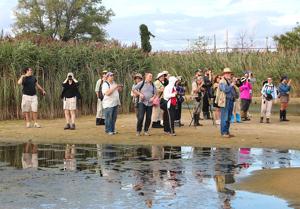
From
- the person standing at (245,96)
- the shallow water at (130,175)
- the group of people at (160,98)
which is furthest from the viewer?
the person standing at (245,96)

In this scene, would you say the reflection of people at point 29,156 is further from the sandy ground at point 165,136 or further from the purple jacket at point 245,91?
the purple jacket at point 245,91

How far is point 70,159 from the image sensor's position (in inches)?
546

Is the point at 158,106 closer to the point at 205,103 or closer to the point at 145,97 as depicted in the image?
the point at 145,97

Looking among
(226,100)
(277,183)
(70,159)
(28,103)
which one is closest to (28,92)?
(28,103)

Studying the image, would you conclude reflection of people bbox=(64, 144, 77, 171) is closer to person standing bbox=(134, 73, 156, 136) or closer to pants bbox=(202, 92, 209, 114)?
person standing bbox=(134, 73, 156, 136)

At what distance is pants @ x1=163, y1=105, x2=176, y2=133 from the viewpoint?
18109 mm

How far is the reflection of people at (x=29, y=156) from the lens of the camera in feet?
42.6

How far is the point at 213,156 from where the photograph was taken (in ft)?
47.2

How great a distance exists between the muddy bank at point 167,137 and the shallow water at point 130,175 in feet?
3.29

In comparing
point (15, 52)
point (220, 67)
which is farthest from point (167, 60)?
point (15, 52)

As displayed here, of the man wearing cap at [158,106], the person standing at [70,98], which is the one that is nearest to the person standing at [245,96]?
the man wearing cap at [158,106]

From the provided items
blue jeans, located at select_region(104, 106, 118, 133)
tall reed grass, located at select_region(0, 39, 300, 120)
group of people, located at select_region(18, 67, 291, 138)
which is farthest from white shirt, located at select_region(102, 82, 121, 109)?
tall reed grass, located at select_region(0, 39, 300, 120)

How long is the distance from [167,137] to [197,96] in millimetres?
3764

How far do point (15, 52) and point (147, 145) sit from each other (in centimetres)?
888
